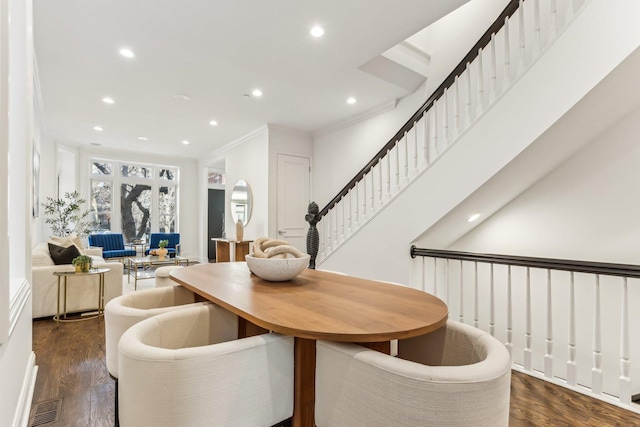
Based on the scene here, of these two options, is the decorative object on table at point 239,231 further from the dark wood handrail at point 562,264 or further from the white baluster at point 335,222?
the dark wood handrail at point 562,264

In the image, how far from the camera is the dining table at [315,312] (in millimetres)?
972

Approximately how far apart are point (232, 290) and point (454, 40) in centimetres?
408

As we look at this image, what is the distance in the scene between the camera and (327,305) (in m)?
1.24

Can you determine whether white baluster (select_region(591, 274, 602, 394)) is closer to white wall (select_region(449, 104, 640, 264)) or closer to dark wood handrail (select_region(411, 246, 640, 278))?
dark wood handrail (select_region(411, 246, 640, 278))

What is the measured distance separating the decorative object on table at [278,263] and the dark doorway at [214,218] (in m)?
7.08

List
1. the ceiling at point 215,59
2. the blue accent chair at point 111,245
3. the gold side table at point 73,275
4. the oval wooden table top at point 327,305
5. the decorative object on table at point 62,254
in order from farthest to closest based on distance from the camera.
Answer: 1. the blue accent chair at point 111,245
2. the decorative object on table at point 62,254
3. the gold side table at point 73,275
4. the ceiling at point 215,59
5. the oval wooden table top at point 327,305

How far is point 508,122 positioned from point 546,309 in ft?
6.38

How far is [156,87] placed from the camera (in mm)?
3793

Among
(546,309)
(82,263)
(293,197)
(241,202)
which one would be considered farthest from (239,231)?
(546,309)

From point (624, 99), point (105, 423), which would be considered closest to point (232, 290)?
point (105, 423)

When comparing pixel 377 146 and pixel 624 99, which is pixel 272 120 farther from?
pixel 624 99

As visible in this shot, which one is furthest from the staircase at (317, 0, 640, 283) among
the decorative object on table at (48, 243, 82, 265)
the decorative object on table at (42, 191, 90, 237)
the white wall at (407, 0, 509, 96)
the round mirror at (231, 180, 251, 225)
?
the decorative object on table at (42, 191, 90, 237)

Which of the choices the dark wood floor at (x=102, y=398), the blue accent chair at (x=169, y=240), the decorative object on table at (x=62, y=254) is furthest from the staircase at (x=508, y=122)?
the blue accent chair at (x=169, y=240)

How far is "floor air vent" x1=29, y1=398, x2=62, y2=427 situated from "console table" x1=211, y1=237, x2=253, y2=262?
3513mm
